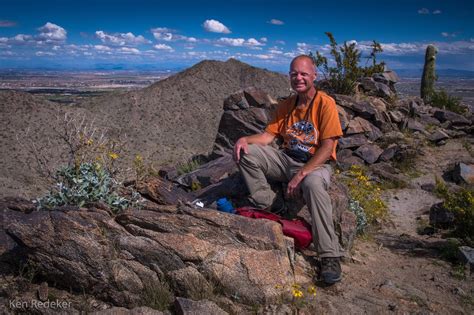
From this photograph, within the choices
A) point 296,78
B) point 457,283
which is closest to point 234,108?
point 296,78

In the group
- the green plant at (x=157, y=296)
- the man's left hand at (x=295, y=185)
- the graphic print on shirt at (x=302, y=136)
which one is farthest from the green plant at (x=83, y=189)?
the graphic print on shirt at (x=302, y=136)

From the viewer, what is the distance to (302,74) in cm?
505

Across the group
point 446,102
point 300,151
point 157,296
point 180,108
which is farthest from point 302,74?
point 446,102

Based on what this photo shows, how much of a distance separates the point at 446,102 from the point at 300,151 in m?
14.7

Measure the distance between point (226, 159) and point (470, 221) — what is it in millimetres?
4834

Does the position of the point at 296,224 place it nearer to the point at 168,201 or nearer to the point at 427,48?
the point at 168,201

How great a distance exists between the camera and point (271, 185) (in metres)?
5.65

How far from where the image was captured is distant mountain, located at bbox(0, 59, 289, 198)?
1238 cm

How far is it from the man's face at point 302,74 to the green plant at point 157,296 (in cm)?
298

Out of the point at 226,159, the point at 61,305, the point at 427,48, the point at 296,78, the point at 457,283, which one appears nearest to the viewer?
the point at 61,305

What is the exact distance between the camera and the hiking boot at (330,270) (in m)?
4.27

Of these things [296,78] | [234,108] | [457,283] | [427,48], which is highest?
[427,48]

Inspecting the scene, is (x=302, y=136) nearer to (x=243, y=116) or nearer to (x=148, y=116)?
(x=243, y=116)

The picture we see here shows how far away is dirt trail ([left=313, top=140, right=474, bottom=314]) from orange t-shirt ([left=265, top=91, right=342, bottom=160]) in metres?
1.58
